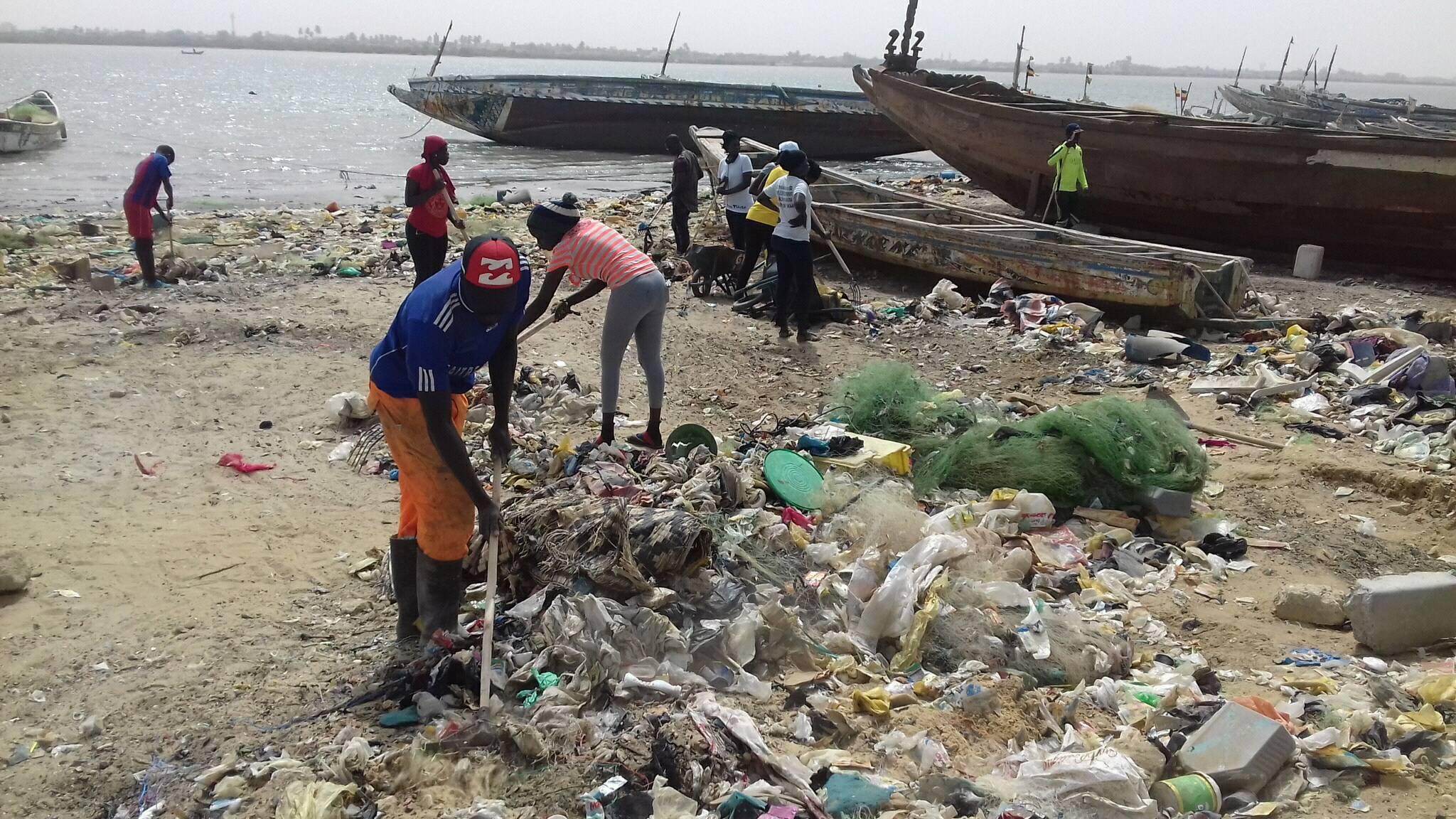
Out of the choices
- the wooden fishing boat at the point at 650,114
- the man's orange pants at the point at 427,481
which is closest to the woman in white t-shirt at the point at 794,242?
the man's orange pants at the point at 427,481

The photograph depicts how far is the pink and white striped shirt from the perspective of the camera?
512 centimetres

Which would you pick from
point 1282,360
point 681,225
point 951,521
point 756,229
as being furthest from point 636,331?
point 681,225

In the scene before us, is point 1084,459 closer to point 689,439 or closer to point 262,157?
point 689,439

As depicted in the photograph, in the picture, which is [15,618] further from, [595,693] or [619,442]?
[619,442]

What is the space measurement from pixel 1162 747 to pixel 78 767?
327cm

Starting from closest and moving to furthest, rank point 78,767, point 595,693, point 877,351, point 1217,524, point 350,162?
1. point 78,767
2. point 595,693
3. point 1217,524
4. point 877,351
5. point 350,162

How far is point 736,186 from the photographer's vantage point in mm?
10336

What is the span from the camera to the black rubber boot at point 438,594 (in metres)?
3.48

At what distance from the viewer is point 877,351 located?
27.6 feet

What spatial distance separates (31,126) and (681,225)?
1831 centimetres

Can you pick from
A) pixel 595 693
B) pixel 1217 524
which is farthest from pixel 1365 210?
pixel 595 693

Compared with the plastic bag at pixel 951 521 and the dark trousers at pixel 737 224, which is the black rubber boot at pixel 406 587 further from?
the dark trousers at pixel 737 224

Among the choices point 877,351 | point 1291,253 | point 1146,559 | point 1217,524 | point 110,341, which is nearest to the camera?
point 1146,559

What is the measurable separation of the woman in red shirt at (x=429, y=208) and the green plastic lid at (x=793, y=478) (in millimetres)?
3959
